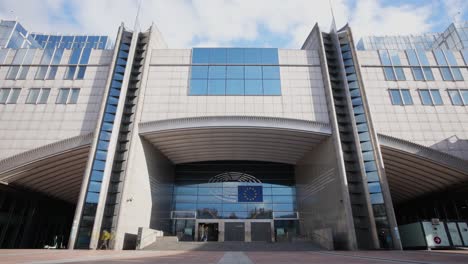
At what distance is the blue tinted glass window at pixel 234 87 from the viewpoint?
91.8 ft

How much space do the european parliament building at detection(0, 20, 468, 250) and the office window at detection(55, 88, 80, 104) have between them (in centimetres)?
12

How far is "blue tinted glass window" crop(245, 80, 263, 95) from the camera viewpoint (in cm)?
2788

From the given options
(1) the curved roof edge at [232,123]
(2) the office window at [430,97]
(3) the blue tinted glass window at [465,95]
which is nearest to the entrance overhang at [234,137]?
(1) the curved roof edge at [232,123]

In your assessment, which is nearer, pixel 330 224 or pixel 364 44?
pixel 330 224

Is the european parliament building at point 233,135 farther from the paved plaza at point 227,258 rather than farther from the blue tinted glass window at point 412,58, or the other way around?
the paved plaza at point 227,258

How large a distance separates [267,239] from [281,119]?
15.5 metres

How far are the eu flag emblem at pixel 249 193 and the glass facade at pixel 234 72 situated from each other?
13.4 m

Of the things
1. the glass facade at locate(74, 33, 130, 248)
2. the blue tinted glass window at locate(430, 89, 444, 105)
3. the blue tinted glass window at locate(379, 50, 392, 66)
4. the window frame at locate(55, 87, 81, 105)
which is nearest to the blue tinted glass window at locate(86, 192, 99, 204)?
the glass facade at locate(74, 33, 130, 248)

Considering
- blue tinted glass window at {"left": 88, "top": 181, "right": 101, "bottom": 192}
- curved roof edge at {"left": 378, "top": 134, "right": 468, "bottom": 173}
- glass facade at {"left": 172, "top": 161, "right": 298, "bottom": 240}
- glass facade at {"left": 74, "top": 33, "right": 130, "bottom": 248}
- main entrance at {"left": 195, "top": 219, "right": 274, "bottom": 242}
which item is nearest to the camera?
glass facade at {"left": 74, "top": 33, "right": 130, "bottom": 248}

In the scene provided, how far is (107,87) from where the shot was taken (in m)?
26.2

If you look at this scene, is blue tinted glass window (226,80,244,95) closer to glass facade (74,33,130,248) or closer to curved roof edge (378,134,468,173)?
glass facade (74,33,130,248)

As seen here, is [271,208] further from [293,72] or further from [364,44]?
[364,44]

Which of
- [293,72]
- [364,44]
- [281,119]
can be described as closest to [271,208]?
[281,119]

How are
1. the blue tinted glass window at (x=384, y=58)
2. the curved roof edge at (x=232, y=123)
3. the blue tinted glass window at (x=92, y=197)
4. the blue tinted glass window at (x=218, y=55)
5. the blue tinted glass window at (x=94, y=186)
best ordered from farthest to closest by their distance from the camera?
1. the blue tinted glass window at (x=218, y=55)
2. the blue tinted glass window at (x=384, y=58)
3. the curved roof edge at (x=232, y=123)
4. the blue tinted glass window at (x=94, y=186)
5. the blue tinted glass window at (x=92, y=197)
